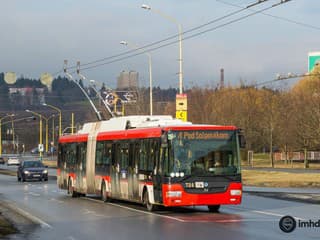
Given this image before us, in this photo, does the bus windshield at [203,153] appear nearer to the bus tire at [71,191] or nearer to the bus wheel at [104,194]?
the bus wheel at [104,194]

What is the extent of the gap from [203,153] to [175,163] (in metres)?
0.89

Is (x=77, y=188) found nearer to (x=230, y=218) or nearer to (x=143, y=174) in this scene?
(x=143, y=174)

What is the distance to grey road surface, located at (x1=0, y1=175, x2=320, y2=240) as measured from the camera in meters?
15.6

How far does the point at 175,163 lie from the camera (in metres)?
21.0

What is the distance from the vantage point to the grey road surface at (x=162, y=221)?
15586 mm

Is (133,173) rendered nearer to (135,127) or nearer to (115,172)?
(135,127)

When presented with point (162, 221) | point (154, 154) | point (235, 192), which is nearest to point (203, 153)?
point (235, 192)

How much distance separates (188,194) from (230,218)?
5.44 feet

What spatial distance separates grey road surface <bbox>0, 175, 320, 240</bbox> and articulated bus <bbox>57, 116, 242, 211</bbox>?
1.75ft
